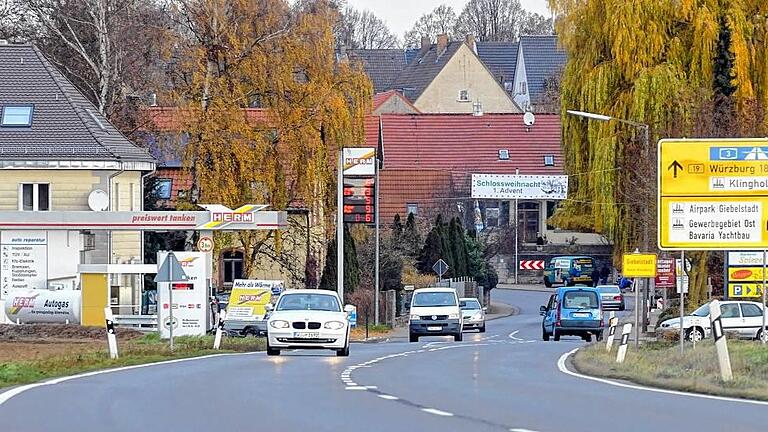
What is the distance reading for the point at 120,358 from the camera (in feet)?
91.6

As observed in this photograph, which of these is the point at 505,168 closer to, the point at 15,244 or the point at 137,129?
the point at 137,129

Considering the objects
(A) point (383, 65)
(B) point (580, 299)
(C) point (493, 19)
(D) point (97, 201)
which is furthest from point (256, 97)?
(C) point (493, 19)

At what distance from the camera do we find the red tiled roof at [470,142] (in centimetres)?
8638

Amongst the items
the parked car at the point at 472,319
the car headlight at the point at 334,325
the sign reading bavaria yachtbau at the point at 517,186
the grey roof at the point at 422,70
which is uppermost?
the grey roof at the point at 422,70

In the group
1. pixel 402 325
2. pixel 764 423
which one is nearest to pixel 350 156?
pixel 402 325

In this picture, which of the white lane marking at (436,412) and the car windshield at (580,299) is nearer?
the white lane marking at (436,412)

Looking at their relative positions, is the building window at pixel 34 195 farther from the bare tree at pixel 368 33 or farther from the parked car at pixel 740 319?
the bare tree at pixel 368 33

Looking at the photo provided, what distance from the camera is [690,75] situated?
157 feet

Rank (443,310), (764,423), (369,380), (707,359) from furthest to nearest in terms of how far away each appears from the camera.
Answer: (443,310)
(707,359)
(369,380)
(764,423)

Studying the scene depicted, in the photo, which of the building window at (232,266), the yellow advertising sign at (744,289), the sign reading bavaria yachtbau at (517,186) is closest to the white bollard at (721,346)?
the yellow advertising sign at (744,289)

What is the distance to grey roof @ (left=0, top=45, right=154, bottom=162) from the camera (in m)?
48.3

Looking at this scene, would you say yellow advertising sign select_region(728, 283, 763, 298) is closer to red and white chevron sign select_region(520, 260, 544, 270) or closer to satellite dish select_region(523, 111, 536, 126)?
red and white chevron sign select_region(520, 260, 544, 270)

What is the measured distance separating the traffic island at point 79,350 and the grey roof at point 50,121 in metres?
10.4

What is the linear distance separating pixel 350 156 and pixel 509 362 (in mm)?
19773
